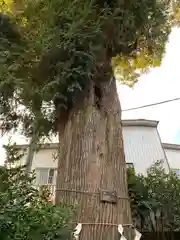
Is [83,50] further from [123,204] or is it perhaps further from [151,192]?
[151,192]

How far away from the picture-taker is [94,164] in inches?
128

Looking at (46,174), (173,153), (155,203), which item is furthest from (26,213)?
(173,153)

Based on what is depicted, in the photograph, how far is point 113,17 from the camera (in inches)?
140

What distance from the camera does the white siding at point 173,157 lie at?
9.81 meters

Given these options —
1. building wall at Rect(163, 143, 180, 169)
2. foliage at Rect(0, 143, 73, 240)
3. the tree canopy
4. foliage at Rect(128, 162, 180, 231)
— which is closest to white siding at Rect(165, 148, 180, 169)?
building wall at Rect(163, 143, 180, 169)

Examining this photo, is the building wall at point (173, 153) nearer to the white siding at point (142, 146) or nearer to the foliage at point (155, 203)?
the white siding at point (142, 146)

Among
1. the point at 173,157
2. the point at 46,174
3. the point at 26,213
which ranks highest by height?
the point at 173,157

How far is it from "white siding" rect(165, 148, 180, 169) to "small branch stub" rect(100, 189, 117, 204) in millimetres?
6941

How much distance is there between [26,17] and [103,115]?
5.23 ft

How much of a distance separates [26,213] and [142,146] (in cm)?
797

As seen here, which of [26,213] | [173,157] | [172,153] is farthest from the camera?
[172,153]

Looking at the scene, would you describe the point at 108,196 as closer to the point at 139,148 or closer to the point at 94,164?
the point at 94,164

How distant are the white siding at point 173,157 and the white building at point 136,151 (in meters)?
0.21

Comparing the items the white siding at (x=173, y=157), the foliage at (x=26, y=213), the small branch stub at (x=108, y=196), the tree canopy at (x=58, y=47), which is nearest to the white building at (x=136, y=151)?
the white siding at (x=173, y=157)
